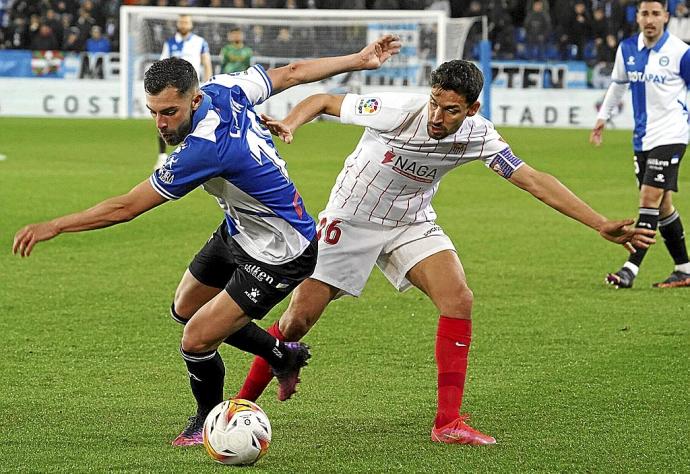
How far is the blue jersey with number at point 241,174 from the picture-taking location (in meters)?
4.79

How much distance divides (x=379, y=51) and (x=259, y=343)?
159cm

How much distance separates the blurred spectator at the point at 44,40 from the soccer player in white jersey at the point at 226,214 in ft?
79.2

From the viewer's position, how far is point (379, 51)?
239 inches

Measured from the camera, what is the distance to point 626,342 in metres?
7.53

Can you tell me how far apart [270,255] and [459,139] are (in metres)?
1.04

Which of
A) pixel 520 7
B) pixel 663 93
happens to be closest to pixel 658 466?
pixel 663 93

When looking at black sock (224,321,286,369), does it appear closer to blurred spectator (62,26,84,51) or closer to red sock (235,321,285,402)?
red sock (235,321,285,402)

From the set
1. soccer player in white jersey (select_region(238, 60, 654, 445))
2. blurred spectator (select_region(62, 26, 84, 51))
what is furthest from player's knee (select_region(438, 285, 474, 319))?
blurred spectator (select_region(62, 26, 84, 51))

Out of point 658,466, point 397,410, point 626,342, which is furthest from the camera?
point 626,342

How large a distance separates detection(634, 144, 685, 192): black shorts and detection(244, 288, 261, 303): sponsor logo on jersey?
17.7 ft

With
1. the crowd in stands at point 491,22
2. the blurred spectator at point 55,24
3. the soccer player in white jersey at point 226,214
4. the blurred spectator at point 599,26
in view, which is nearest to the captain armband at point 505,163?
the soccer player in white jersey at point 226,214

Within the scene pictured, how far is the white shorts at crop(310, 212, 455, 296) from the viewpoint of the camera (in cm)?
582

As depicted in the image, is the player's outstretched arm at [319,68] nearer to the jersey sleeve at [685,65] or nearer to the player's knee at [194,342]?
the player's knee at [194,342]

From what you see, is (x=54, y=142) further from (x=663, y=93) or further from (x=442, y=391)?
(x=442, y=391)
